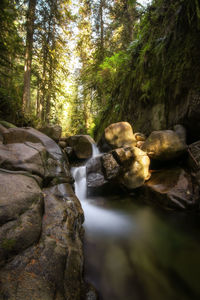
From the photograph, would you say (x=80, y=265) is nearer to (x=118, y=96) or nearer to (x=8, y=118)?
(x=8, y=118)

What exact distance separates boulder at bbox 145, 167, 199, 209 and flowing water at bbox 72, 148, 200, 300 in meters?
0.22

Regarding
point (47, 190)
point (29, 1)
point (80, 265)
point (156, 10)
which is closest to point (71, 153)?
point (47, 190)

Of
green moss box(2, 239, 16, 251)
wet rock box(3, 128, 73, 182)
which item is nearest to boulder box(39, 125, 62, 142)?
wet rock box(3, 128, 73, 182)

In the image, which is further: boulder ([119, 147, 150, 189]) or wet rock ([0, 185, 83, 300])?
boulder ([119, 147, 150, 189])

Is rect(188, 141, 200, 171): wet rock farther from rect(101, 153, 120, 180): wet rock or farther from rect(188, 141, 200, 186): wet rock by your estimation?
rect(101, 153, 120, 180): wet rock

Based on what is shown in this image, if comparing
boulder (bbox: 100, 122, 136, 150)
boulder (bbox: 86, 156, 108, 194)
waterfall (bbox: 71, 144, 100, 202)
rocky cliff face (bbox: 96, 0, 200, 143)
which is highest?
rocky cliff face (bbox: 96, 0, 200, 143)

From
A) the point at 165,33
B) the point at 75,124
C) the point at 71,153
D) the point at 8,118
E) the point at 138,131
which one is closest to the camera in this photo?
the point at 165,33

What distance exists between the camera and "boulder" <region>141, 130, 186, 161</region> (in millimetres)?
3396

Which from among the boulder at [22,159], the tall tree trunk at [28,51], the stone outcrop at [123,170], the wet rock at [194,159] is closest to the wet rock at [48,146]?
the boulder at [22,159]

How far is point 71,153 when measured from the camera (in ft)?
23.1

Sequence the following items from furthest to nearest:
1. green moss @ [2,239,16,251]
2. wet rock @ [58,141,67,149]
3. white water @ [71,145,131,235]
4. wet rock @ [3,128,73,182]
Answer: wet rock @ [58,141,67,149] < wet rock @ [3,128,73,182] < white water @ [71,145,131,235] < green moss @ [2,239,16,251]

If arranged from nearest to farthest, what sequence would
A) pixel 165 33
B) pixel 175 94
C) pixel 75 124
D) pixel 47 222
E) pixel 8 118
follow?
pixel 47 222 < pixel 175 94 < pixel 165 33 < pixel 8 118 < pixel 75 124

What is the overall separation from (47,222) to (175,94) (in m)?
4.29

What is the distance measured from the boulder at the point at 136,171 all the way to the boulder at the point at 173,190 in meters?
0.21
